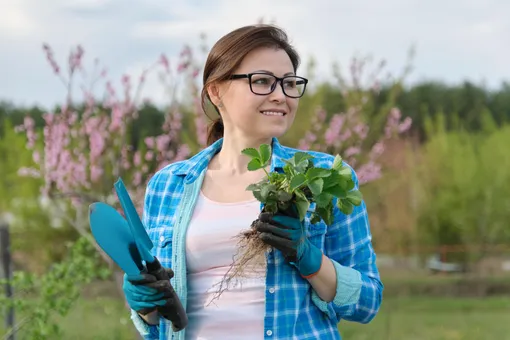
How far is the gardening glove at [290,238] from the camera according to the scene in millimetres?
1604

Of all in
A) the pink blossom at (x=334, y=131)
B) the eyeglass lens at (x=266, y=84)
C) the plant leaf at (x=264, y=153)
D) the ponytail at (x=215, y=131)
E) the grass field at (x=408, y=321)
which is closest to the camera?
the plant leaf at (x=264, y=153)

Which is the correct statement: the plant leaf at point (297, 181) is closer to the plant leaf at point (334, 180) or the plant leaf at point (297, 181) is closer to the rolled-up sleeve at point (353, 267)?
the plant leaf at point (334, 180)

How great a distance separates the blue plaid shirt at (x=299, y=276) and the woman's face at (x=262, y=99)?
0.28ft

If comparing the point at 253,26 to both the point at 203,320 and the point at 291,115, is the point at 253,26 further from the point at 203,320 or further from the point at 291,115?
the point at 203,320

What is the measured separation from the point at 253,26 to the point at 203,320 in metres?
0.68

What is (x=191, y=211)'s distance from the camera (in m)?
1.83

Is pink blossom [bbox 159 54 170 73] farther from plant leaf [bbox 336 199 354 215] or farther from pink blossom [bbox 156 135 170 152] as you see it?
plant leaf [bbox 336 199 354 215]

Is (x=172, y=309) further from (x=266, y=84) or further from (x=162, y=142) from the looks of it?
(x=162, y=142)

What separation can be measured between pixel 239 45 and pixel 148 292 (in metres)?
0.60

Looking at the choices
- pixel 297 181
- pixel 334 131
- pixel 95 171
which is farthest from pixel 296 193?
pixel 95 171

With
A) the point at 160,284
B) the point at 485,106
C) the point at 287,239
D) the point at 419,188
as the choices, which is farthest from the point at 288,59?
the point at 485,106

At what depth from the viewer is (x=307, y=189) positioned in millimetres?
1637

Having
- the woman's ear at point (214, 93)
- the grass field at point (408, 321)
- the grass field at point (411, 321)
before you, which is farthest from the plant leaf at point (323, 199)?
the grass field at point (411, 321)

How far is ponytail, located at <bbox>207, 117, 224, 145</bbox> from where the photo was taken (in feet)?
6.90
